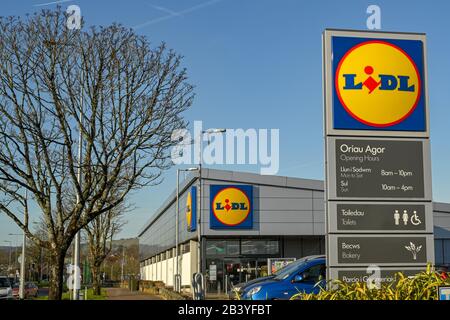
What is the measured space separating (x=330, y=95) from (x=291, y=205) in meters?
31.1

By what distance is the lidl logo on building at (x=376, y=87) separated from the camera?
32.8 ft

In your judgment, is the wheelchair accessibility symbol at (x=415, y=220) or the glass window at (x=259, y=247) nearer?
the wheelchair accessibility symbol at (x=415, y=220)

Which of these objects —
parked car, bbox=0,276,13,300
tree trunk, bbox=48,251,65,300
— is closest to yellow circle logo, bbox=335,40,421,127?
tree trunk, bbox=48,251,65,300

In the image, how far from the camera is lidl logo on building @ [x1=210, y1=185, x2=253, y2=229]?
39.8m

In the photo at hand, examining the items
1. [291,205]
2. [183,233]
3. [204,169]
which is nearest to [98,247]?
[183,233]

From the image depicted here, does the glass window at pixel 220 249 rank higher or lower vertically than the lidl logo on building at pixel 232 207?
lower

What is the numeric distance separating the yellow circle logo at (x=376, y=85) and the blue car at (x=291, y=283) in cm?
551

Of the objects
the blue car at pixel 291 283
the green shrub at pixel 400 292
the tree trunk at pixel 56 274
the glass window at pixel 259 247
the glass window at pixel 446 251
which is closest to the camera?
the green shrub at pixel 400 292

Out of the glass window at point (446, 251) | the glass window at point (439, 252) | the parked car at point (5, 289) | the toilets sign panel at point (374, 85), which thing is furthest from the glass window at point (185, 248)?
the toilets sign panel at point (374, 85)

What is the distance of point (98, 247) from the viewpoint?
4716 cm

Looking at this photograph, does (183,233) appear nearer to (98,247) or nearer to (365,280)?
(98,247)

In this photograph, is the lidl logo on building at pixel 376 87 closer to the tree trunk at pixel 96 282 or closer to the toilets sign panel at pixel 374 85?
the toilets sign panel at pixel 374 85

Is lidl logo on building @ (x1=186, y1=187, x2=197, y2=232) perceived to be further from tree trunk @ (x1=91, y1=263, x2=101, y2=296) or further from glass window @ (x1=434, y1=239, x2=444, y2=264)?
glass window @ (x1=434, y1=239, x2=444, y2=264)
